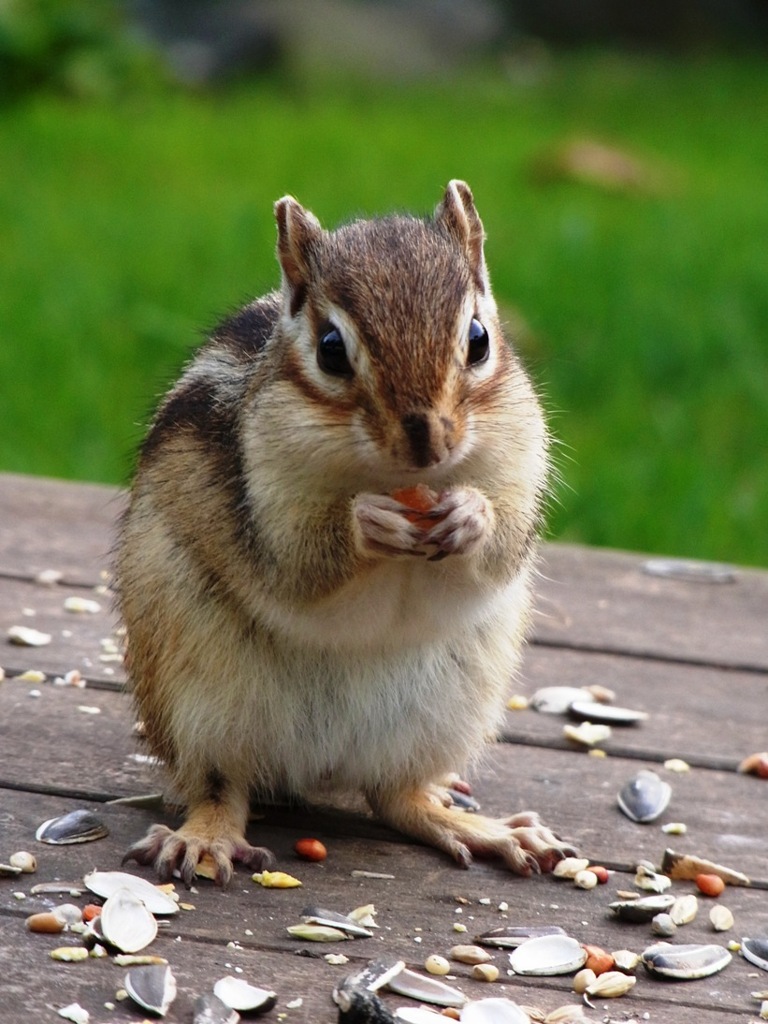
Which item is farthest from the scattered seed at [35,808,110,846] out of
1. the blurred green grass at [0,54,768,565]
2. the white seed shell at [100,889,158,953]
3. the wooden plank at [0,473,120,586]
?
the blurred green grass at [0,54,768,565]

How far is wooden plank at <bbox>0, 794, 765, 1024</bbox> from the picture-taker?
7.05 feet

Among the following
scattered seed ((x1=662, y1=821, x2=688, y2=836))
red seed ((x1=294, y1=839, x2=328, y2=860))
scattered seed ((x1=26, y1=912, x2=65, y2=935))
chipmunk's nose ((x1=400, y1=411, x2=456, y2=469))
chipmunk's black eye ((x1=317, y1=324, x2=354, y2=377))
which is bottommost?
red seed ((x1=294, y1=839, x2=328, y2=860))

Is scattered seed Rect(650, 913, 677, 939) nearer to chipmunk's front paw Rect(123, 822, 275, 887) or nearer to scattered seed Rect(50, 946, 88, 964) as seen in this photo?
chipmunk's front paw Rect(123, 822, 275, 887)

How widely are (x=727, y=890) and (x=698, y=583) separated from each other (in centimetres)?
136

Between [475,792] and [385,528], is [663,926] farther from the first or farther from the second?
[385,528]

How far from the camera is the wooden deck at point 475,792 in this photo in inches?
88.1

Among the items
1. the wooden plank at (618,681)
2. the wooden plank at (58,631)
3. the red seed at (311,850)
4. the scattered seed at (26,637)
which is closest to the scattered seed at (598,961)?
the red seed at (311,850)

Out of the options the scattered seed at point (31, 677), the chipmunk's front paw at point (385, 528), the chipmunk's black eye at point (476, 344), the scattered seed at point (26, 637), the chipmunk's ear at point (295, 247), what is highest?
the chipmunk's ear at point (295, 247)

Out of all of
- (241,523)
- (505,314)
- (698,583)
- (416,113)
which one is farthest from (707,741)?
(416,113)

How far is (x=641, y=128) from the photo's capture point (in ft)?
42.0

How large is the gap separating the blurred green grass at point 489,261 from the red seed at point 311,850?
40.1 inches

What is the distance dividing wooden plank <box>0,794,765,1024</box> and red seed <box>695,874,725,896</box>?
21 millimetres

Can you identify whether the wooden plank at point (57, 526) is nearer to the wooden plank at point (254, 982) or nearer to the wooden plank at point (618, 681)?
the wooden plank at point (618, 681)

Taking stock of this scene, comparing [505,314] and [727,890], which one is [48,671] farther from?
[505,314]
